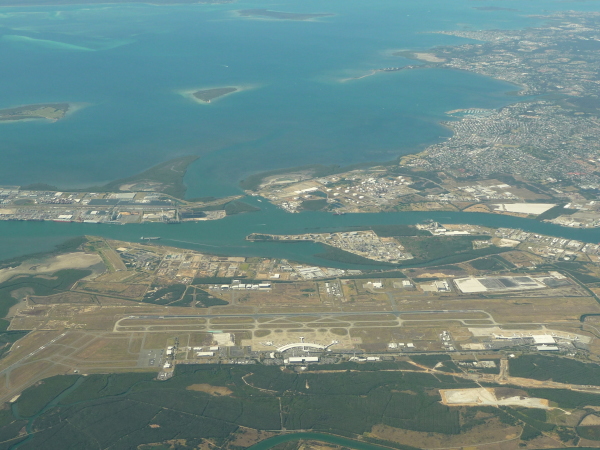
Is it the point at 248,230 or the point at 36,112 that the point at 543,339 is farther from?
the point at 36,112

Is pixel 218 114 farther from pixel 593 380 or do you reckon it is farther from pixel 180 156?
pixel 593 380

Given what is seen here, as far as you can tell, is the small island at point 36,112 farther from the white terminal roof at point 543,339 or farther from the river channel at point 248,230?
the white terminal roof at point 543,339

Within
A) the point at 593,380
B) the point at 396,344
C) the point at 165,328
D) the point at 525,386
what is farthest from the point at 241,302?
the point at 593,380

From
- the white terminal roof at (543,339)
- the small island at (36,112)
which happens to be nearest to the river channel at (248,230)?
the white terminal roof at (543,339)

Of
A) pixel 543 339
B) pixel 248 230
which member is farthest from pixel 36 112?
pixel 543 339

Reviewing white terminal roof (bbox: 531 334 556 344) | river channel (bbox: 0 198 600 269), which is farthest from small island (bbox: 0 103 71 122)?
white terminal roof (bbox: 531 334 556 344)

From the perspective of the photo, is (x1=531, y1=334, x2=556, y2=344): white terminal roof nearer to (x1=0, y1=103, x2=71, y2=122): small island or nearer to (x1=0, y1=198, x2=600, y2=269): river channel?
(x1=0, y1=198, x2=600, y2=269): river channel

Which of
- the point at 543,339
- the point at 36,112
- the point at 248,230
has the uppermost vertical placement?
the point at 36,112

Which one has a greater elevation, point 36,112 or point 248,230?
point 36,112
